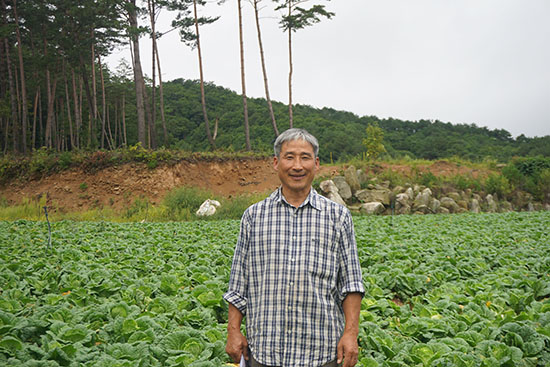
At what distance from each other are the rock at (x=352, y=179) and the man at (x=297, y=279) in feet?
60.4

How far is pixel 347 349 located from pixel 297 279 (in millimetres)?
411

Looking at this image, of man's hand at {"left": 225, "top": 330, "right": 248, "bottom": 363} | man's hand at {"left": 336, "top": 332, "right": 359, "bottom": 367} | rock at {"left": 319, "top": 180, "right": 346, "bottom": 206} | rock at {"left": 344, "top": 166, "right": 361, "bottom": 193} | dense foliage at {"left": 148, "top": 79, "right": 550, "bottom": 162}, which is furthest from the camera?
dense foliage at {"left": 148, "top": 79, "right": 550, "bottom": 162}

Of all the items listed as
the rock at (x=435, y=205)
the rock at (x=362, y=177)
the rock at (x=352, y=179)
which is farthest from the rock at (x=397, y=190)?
the rock at (x=352, y=179)

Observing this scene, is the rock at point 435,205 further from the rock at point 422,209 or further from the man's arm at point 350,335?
the man's arm at point 350,335

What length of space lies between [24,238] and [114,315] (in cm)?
600

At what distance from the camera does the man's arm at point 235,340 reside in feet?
6.83

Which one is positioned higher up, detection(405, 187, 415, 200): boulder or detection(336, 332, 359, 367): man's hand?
detection(336, 332, 359, 367): man's hand

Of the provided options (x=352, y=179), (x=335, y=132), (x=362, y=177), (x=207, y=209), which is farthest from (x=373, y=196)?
(x=335, y=132)

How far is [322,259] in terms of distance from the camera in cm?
204

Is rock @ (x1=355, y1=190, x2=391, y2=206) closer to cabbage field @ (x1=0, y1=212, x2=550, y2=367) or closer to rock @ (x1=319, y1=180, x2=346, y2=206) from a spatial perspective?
rock @ (x1=319, y1=180, x2=346, y2=206)

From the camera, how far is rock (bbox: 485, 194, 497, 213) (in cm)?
2130

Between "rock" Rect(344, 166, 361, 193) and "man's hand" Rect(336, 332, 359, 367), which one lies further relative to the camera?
"rock" Rect(344, 166, 361, 193)

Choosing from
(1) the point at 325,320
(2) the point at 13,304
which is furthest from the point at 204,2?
(1) the point at 325,320

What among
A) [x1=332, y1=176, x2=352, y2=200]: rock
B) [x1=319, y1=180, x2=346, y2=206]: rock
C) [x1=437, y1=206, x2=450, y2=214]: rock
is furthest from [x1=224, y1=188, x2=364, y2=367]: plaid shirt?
[x1=437, y1=206, x2=450, y2=214]: rock
